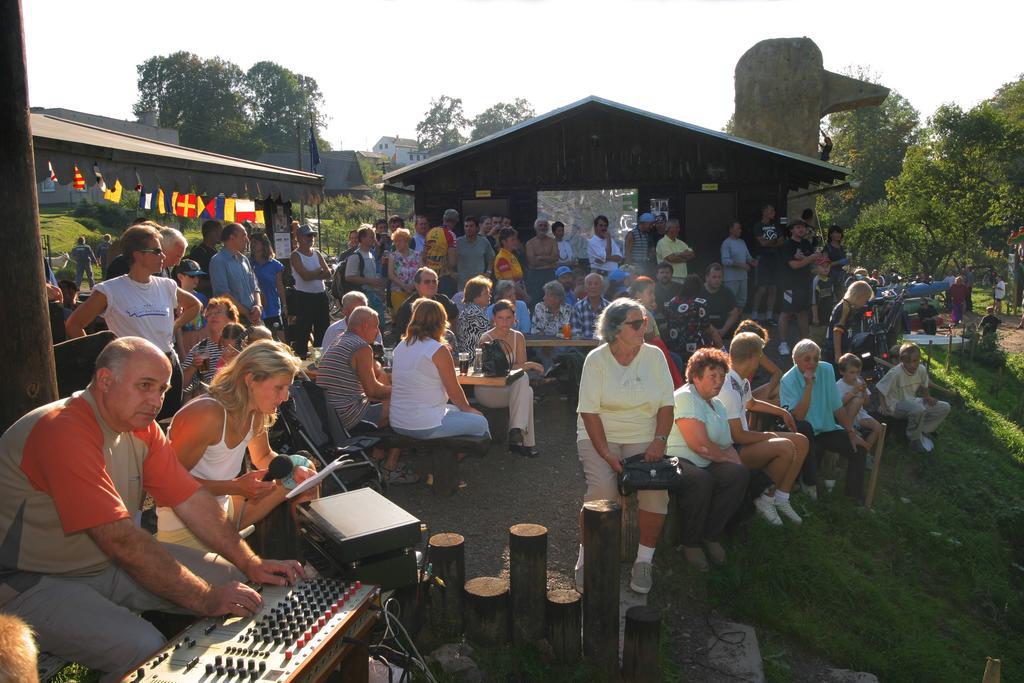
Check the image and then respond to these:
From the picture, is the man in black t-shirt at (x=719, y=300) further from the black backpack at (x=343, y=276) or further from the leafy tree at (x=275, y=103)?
the leafy tree at (x=275, y=103)

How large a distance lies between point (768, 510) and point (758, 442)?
0.68 meters

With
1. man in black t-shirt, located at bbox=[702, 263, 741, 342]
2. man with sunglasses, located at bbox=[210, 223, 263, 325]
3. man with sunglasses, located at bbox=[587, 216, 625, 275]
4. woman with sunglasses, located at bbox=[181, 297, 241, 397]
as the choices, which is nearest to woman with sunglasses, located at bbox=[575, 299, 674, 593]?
woman with sunglasses, located at bbox=[181, 297, 241, 397]

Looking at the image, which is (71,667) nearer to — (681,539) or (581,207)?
(681,539)

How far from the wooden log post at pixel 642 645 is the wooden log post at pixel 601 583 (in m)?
0.10

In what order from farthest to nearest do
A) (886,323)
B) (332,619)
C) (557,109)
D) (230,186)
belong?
(557,109)
(886,323)
(230,186)
(332,619)

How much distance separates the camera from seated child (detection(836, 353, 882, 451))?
759 centimetres

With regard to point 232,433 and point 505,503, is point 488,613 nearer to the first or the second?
point 232,433

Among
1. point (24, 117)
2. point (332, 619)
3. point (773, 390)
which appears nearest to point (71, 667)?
point (332, 619)

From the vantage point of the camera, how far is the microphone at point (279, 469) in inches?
148

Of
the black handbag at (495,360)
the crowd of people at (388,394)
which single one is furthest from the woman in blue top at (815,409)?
the black handbag at (495,360)

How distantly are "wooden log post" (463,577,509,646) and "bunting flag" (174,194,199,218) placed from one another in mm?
11276

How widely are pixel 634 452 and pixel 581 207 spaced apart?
185 ft

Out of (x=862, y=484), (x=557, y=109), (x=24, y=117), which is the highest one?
(x=557, y=109)

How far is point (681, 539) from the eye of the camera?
17.5ft
